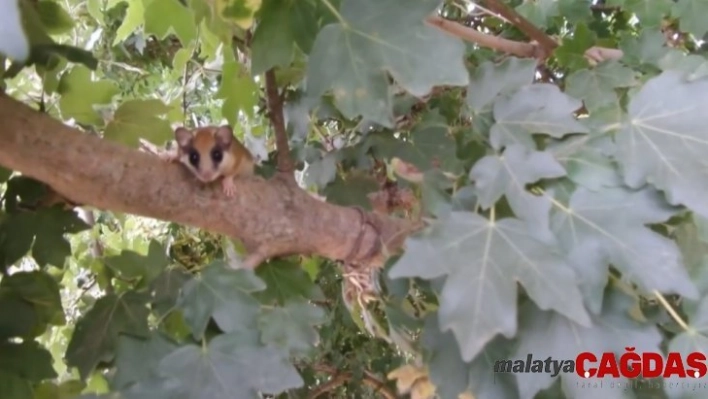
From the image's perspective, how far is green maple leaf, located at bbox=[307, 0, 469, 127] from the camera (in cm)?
70

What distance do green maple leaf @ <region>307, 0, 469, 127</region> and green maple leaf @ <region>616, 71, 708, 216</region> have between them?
19cm

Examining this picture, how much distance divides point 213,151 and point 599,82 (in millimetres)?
557

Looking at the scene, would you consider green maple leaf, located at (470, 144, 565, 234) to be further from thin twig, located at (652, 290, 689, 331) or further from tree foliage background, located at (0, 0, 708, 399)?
thin twig, located at (652, 290, 689, 331)

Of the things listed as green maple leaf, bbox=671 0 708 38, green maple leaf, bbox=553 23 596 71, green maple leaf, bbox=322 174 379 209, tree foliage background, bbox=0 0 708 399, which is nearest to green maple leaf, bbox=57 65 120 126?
tree foliage background, bbox=0 0 708 399

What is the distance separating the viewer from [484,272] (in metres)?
0.65

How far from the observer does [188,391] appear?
662mm

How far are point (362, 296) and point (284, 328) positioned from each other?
7.1 inches

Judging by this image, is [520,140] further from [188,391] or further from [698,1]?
[698,1]

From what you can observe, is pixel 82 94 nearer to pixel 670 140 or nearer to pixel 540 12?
pixel 670 140

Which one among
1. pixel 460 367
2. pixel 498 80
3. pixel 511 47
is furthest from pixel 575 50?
pixel 460 367

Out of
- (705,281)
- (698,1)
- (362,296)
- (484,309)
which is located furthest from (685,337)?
(698,1)

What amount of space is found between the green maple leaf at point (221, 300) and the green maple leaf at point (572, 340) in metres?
0.26

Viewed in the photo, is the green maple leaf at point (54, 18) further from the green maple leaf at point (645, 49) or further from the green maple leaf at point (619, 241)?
the green maple leaf at point (645, 49)

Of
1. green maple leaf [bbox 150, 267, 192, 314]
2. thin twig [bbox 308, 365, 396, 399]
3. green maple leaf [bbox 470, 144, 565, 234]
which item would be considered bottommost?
thin twig [bbox 308, 365, 396, 399]
